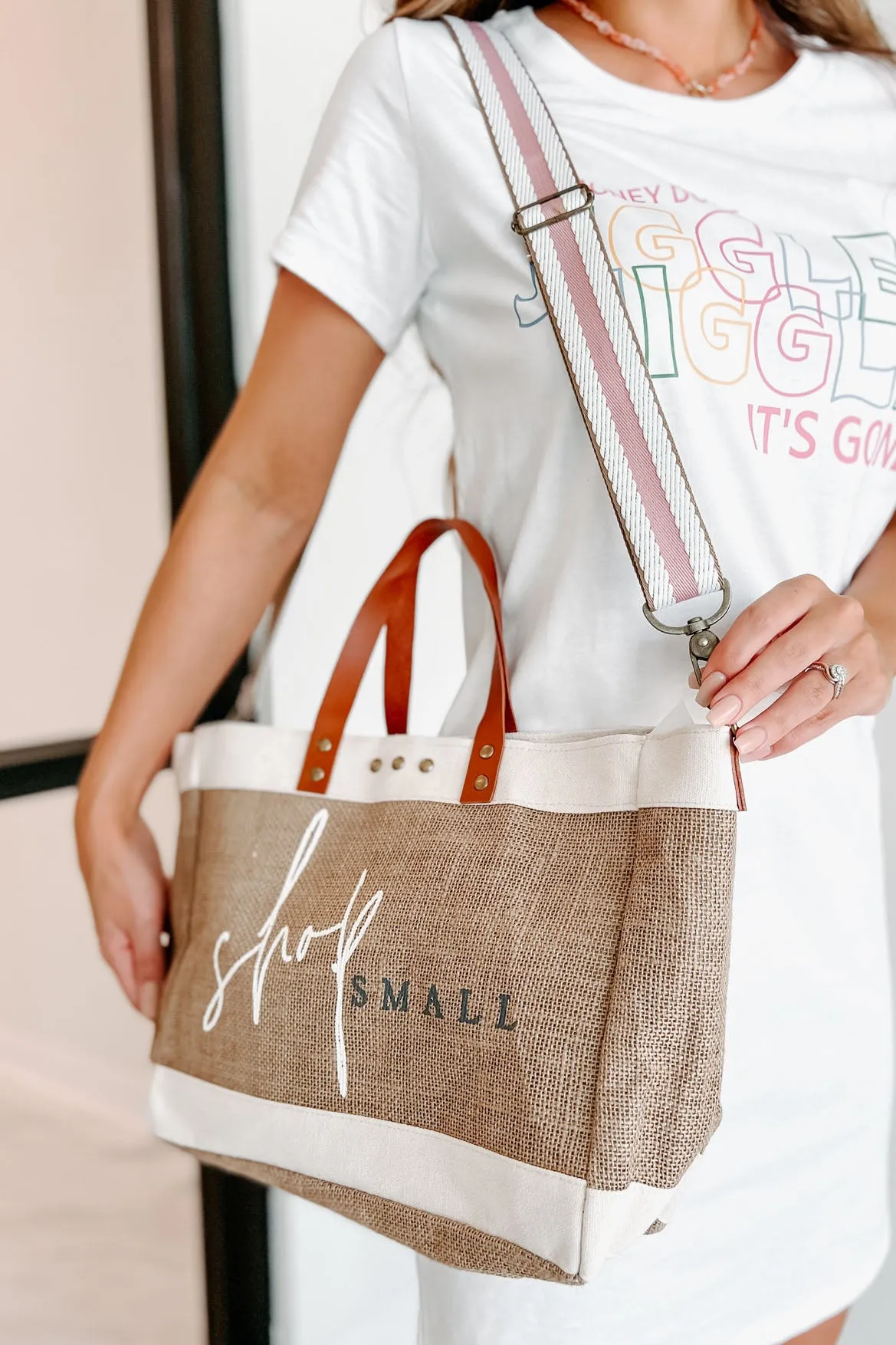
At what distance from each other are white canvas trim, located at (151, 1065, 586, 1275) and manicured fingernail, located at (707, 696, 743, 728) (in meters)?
0.22

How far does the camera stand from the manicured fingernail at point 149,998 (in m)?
0.81

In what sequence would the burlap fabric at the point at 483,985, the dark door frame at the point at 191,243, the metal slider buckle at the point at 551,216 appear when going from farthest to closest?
the dark door frame at the point at 191,243 < the metal slider buckle at the point at 551,216 < the burlap fabric at the point at 483,985

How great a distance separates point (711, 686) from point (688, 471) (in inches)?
6.2

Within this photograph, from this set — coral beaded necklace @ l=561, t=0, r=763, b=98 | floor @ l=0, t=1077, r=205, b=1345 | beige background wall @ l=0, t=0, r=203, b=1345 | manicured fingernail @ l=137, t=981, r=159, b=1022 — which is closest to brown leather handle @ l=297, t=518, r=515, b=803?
manicured fingernail @ l=137, t=981, r=159, b=1022

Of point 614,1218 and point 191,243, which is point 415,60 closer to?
point 191,243

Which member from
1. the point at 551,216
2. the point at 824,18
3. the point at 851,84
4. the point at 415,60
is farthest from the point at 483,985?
the point at 824,18

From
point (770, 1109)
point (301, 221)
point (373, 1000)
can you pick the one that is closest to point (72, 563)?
point (301, 221)

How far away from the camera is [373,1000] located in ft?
2.02

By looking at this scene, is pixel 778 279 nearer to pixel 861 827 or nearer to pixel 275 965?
pixel 861 827

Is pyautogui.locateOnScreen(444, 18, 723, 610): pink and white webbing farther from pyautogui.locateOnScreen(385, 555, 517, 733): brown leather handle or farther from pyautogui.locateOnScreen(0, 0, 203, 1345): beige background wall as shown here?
pyautogui.locateOnScreen(0, 0, 203, 1345): beige background wall

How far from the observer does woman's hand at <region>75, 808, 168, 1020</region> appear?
774 millimetres

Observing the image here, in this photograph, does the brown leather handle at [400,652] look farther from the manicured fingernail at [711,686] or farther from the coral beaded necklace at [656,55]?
the coral beaded necklace at [656,55]

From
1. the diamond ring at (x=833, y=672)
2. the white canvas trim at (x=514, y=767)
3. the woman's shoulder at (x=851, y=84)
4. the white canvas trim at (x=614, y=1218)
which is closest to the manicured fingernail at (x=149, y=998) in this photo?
the white canvas trim at (x=514, y=767)

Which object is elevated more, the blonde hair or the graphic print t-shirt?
the blonde hair
